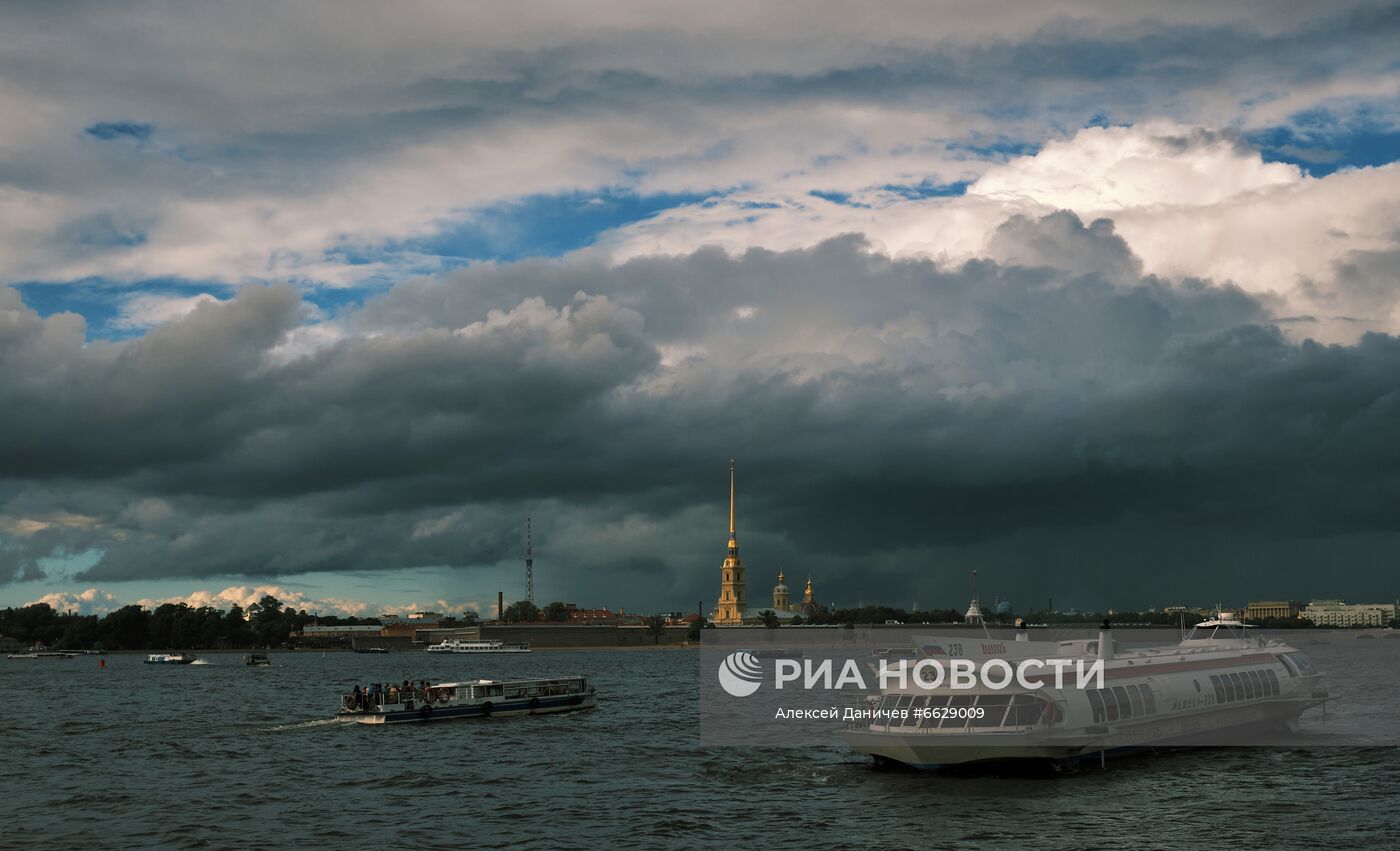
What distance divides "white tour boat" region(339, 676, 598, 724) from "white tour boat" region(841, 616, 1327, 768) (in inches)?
1468

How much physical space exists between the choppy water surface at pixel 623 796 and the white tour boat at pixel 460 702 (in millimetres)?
5200

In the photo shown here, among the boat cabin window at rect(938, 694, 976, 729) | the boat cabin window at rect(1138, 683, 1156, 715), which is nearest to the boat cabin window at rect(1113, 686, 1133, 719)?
the boat cabin window at rect(1138, 683, 1156, 715)

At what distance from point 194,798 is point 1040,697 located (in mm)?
32559

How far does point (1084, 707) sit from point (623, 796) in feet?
57.8

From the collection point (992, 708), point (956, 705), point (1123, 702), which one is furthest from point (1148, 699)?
point (956, 705)

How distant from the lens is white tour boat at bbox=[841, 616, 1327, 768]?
155ft

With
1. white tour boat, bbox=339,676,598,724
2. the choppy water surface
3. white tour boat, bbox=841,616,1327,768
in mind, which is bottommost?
the choppy water surface

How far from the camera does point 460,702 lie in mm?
85562

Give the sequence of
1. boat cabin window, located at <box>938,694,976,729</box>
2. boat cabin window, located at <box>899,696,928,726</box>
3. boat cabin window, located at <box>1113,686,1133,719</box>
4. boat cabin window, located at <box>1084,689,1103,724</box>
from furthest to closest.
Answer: boat cabin window, located at <box>1113,686,1133,719</box> < boat cabin window, located at <box>1084,689,1103,724</box> < boat cabin window, located at <box>899,696,928,726</box> < boat cabin window, located at <box>938,694,976,729</box>

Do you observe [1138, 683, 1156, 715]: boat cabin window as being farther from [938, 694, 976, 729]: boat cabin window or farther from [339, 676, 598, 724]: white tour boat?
[339, 676, 598, 724]: white tour boat

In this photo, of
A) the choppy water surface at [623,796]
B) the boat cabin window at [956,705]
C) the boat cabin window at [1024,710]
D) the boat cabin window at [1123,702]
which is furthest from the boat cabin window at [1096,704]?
the boat cabin window at [956,705]

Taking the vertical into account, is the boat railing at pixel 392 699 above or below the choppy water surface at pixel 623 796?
above

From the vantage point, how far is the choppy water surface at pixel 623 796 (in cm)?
4153

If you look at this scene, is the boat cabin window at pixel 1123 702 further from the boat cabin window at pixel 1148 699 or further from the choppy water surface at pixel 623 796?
the choppy water surface at pixel 623 796
